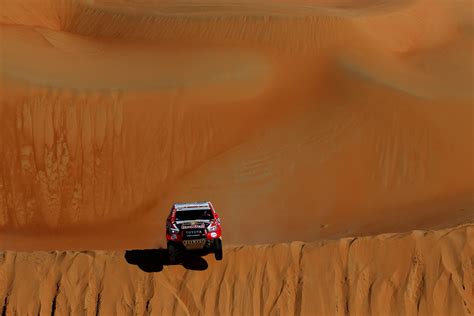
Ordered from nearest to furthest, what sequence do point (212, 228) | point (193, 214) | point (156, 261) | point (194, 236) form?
point (194, 236) → point (212, 228) → point (193, 214) → point (156, 261)

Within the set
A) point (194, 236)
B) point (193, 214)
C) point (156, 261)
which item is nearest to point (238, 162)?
point (193, 214)

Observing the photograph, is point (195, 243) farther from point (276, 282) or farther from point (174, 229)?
point (276, 282)

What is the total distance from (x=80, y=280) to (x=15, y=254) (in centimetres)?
164

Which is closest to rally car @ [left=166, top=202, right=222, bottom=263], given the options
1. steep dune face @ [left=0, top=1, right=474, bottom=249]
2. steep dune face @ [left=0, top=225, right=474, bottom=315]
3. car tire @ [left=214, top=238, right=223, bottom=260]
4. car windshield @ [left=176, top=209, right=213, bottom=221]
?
car tire @ [left=214, top=238, right=223, bottom=260]

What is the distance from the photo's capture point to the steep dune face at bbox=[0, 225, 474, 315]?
650 inches

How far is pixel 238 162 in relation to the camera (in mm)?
25203

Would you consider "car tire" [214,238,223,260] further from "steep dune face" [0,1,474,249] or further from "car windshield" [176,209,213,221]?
"steep dune face" [0,1,474,249]

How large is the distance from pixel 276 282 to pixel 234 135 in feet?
33.3

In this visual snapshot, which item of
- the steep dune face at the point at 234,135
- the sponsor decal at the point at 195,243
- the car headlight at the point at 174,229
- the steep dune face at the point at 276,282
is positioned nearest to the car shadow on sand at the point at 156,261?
the steep dune face at the point at 276,282

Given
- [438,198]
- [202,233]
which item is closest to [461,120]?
[438,198]

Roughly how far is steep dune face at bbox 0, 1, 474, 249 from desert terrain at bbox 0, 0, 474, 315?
0.06m

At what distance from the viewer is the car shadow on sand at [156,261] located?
55.2ft

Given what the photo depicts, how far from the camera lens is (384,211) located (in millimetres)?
22250

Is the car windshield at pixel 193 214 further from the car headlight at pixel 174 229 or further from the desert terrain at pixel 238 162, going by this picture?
the desert terrain at pixel 238 162
